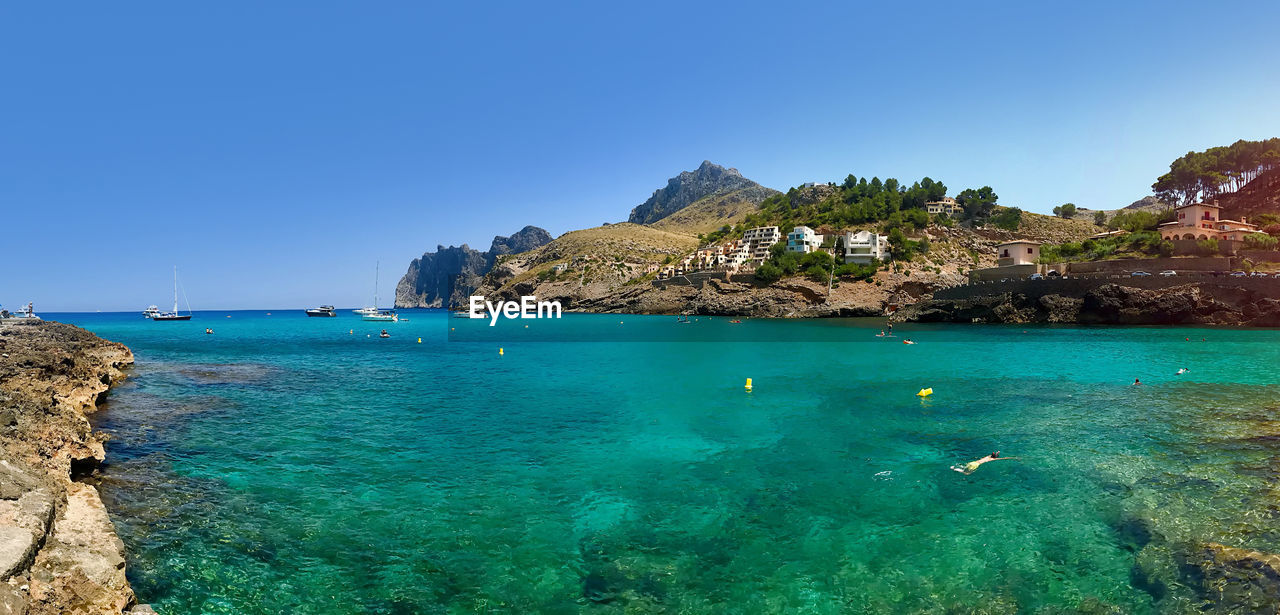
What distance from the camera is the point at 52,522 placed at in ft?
30.3

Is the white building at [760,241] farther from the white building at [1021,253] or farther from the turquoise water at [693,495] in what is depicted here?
the turquoise water at [693,495]

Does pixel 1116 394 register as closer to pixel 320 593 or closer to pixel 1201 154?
pixel 320 593

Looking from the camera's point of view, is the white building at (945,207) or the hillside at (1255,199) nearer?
the hillside at (1255,199)

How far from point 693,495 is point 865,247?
113 m

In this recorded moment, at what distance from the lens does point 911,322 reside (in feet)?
282

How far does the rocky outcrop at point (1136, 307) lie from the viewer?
2395 inches

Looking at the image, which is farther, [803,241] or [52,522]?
[803,241]

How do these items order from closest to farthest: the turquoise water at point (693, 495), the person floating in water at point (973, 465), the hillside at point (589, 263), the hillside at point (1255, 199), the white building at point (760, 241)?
the turquoise water at point (693, 495) < the person floating in water at point (973, 465) < the hillside at point (1255, 199) < the white building at point (760, 241) < the hillside at point (589, 263)

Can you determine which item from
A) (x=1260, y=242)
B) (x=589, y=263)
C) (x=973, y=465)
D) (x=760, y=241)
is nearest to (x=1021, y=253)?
(x=1260, y=242)

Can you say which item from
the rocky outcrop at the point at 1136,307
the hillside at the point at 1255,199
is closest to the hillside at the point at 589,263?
the rocky outcrop at the point at 1136,307

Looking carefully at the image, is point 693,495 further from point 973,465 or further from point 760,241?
point 760,241

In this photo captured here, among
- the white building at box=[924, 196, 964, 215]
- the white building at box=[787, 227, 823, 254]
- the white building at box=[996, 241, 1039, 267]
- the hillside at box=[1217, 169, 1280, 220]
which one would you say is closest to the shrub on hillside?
the hillside at box=[1217, 169, 1280, 220]

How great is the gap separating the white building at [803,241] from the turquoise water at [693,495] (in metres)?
97.9

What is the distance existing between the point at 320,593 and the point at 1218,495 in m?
19.1
